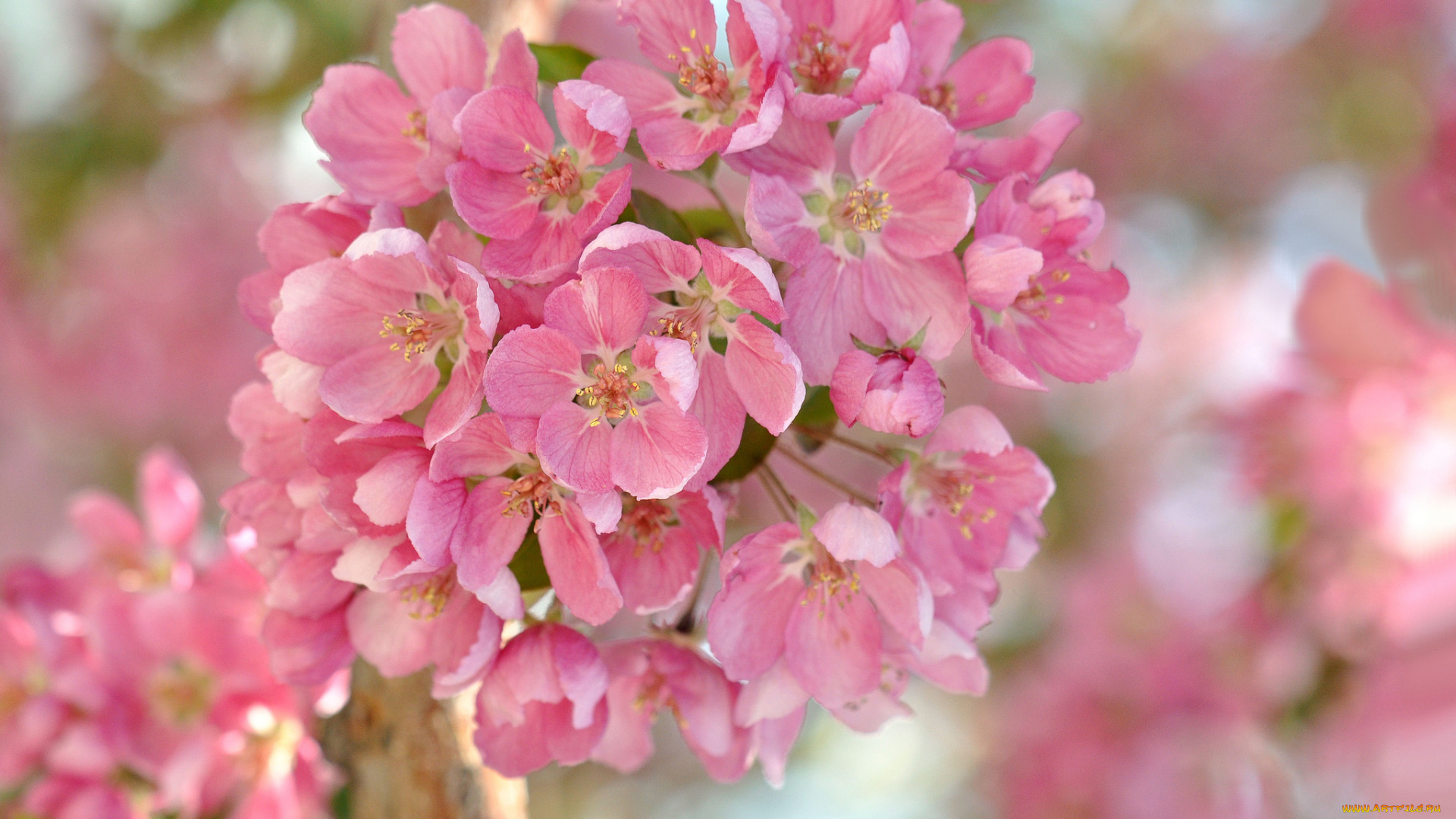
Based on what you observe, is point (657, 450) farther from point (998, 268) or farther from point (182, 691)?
point (182, 691)

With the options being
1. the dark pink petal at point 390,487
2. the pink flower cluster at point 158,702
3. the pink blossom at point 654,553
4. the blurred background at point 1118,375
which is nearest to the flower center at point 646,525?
the pink blossom at point 654,553

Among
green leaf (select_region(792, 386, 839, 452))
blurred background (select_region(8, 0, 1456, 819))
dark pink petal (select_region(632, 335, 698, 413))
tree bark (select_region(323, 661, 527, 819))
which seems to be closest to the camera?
dark pink petal (select_region(632, 335, 698, 413))

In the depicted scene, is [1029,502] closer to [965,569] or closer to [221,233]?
[965,569]

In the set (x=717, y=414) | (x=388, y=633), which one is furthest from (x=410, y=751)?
(x=717, y=414)

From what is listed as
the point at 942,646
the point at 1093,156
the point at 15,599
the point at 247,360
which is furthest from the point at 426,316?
the point at 1093,156

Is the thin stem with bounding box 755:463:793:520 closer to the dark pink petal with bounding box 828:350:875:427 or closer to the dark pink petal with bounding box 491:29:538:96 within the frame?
the dark pink petal with bounding box 828:350:875:427

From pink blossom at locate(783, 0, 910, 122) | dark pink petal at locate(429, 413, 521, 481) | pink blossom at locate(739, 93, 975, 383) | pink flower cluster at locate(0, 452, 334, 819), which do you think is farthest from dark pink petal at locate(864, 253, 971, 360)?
pink flower cluster at locate(0, 452, 334, 819)
